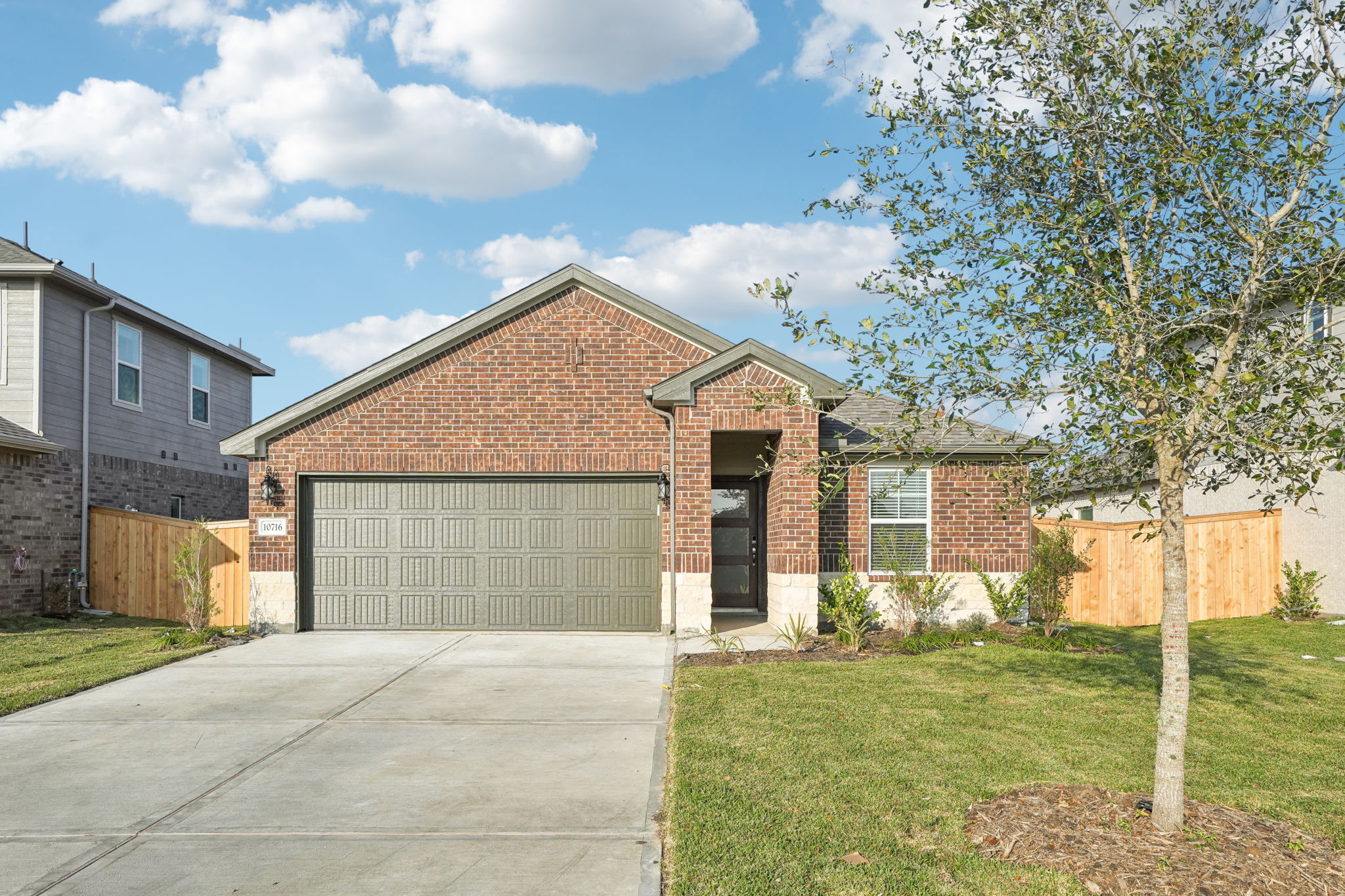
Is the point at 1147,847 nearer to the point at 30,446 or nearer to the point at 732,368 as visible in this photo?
the point at 732,368

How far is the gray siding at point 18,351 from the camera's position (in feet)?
50.6

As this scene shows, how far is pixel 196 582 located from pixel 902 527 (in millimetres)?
10395

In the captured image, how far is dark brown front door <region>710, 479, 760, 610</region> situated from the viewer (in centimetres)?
1642

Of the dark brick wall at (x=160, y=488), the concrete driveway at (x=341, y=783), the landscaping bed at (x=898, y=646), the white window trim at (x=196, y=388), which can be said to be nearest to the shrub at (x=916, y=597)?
the landscaping bed at (x=898, y=646)

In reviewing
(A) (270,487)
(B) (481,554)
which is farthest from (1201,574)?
(A) (270,487)

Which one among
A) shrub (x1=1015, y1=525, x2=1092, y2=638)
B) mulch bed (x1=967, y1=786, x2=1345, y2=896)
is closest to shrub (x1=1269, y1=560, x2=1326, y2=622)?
shrub (x1=1015, y1=525, x2=1092, y2=638)

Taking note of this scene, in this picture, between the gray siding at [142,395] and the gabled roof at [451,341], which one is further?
the gray siding at [142,395]

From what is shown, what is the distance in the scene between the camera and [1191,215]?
5605 millimetres

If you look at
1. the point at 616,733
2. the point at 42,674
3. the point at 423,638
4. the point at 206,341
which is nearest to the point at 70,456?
the point at 206,341

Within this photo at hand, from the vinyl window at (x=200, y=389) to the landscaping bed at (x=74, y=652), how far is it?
5976 millimetres

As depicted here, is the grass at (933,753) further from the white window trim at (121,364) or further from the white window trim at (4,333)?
the white window trim at (121,364)

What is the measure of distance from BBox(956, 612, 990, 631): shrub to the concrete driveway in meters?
5.06

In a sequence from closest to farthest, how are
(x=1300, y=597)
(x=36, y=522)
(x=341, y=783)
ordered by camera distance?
(x=341, y=783) → (x=1300, y=597) → (x=36, y=522)

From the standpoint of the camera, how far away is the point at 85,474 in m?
16.4
